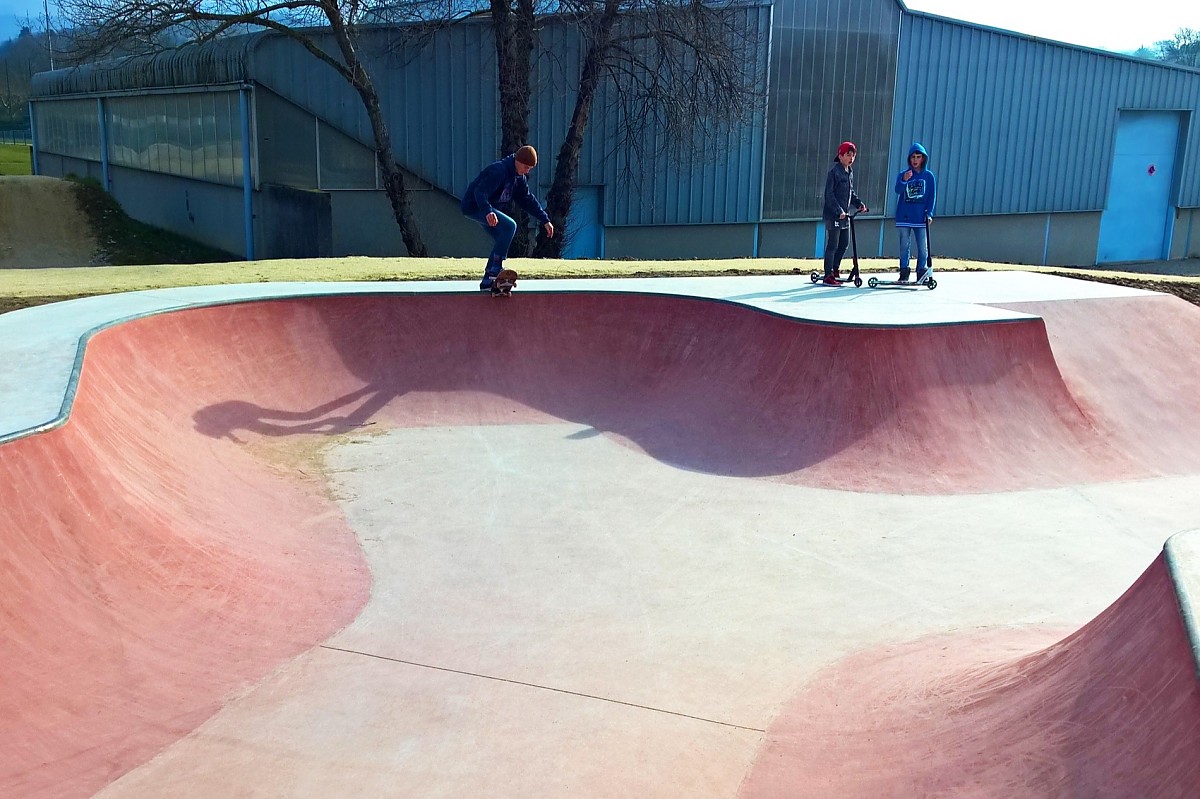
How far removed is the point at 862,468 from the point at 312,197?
54.2 ft

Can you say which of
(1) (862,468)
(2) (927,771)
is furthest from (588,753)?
(1) (862,468)

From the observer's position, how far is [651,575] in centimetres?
586

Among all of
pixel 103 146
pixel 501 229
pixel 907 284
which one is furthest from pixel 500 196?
pixel 103 146

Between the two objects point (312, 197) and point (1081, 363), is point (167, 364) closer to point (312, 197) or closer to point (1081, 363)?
point (1081, 363)

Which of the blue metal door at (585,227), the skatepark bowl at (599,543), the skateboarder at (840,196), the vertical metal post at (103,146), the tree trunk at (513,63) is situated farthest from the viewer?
the vertical metal post at (103,146)

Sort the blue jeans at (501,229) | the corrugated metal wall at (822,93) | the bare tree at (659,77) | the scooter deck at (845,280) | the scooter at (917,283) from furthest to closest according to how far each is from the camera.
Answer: the corrugated metal wall at (822,93) < the bare tree at (659,77) < the scooter deck at (845,280) < the scooter at (917,283) < the blue jeans at (501,229)

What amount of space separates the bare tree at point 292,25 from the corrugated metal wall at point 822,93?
806 cm

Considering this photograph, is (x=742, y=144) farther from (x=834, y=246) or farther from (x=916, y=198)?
(x=916, y=198)

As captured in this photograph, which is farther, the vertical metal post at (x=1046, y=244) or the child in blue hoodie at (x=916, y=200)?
the vertical metal post at (x=1046, y=244)

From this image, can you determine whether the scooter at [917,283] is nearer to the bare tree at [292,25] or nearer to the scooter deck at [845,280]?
the scooter deck at [845,280]

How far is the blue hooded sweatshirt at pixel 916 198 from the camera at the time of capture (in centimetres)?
1105

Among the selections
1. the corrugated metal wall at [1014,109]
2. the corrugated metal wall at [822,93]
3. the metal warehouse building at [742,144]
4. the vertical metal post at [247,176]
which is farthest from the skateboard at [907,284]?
the vertical metal post at [247,176]

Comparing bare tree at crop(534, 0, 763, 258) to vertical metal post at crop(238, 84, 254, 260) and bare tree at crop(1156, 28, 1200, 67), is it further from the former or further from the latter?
bare tree at crop(1156, 28, 1200, 67)

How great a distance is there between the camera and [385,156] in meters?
19.9
